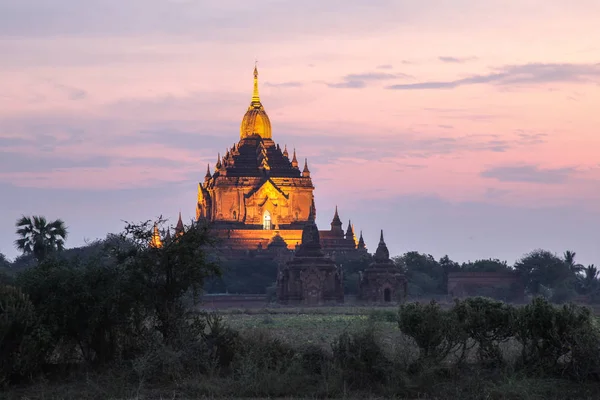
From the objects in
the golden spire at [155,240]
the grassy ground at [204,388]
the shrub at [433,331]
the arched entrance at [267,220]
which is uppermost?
the arched entrance at [267,220]

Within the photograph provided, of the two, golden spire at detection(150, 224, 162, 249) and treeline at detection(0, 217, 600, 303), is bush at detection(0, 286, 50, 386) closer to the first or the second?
golden spire at detection(150, 224, 162, 249)

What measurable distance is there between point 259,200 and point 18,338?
91.6 metres

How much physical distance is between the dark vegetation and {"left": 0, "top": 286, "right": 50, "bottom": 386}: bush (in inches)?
1.0

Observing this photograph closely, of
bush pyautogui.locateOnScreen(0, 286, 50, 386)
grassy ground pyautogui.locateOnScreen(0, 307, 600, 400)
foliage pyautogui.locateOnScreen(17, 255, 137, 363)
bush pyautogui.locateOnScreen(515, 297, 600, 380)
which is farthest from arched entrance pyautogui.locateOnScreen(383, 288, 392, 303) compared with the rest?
bush pyautogui.locateOnScreen(0, 286, 50, 386)

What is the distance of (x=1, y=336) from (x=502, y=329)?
937 centimetres

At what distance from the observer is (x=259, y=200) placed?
381 ft

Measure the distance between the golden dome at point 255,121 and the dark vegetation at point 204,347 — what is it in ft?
309

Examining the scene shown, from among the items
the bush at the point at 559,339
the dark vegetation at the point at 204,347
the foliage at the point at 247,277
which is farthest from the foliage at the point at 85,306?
the foliage at the point at 247,277

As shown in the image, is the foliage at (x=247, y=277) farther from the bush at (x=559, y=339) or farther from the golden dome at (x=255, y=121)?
the bush at (x=559, y=339)

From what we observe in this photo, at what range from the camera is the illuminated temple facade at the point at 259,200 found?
114000 mm

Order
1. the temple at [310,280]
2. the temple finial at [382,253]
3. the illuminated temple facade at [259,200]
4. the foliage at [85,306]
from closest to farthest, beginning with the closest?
the foliage at [85,306], the temple at [310,280], the temple finial at [382,253], the illuminated temple facade at [259,200]

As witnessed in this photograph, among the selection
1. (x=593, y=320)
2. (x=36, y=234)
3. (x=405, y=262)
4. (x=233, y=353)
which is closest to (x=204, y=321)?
(x=233, y=353)

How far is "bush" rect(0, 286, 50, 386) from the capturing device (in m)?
24.2

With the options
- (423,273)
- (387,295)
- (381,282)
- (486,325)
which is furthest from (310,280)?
(486,325)
